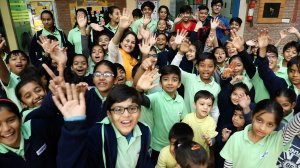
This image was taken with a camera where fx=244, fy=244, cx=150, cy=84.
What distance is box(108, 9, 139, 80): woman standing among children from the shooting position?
10.1ft

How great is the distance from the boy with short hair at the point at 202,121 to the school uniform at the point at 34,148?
4.46ft

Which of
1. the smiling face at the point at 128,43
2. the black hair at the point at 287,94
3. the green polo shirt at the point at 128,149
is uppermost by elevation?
the smiling face at the point at 128,43

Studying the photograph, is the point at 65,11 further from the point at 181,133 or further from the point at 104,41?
the point at 181,133

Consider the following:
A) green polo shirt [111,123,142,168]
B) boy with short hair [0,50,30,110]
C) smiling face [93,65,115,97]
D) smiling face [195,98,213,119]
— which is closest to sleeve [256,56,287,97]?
smiling face [195,98,213,119]

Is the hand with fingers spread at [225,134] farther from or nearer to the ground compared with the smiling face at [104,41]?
nearer to the ground

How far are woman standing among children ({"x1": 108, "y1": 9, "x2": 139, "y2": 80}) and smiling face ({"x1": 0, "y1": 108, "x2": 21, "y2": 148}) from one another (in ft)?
5.61

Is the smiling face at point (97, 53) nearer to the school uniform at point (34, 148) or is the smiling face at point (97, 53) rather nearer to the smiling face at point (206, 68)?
the smiling face at point (206, 68)

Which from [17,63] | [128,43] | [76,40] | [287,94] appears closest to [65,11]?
[76,40]

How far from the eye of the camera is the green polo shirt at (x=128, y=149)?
1700 millimetres

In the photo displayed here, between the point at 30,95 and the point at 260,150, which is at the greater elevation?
the point at 30,95

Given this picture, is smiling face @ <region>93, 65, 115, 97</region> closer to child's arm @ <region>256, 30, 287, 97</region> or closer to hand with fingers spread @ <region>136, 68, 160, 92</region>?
hand with fingers spread @ <region>136, 68, 160, 92</region>

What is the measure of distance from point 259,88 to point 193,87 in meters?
0.85

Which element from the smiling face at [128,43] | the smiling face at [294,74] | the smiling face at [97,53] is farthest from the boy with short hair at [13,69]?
the smiling face at [294,74]

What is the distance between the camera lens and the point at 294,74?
2.72 metres
